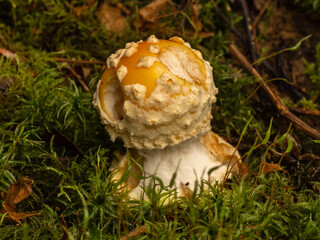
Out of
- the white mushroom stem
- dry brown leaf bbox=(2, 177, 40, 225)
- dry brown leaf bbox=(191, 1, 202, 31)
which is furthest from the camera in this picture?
dry brown leaf bbox=(191, 1, 202, 31)

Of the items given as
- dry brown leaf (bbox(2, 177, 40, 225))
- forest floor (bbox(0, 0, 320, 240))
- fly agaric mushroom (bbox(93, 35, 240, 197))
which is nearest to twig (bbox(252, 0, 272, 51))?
forest floor (bbox(0, 0, 320, 240))

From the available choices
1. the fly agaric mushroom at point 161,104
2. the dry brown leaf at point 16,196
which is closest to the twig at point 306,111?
the fly agaric mushroom at point 161,104

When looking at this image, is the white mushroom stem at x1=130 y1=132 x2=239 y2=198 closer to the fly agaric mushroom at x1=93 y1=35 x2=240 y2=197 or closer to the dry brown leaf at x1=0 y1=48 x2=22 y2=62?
the fly agaric mushroom at x1=93 y1=35 x2=240 y2=197

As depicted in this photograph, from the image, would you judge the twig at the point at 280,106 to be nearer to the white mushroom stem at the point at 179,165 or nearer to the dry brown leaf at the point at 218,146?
the dry brown leaf at the point at 218,146

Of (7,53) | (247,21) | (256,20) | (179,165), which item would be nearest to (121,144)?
(179,165)

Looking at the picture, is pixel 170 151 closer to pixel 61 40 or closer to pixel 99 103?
pixel 99 103

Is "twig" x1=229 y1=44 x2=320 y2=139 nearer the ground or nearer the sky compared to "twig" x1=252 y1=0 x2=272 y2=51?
nearer the ground

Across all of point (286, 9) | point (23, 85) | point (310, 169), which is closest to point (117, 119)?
point (23, 85)
